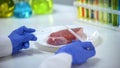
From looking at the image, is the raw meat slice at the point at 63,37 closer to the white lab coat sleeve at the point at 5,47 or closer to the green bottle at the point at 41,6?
the white lab coat sleeve at the point at 5,47

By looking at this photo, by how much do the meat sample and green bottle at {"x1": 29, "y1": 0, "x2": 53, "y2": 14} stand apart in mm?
404

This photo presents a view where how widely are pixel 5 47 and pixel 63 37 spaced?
0.54ft

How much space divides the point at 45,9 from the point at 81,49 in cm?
58

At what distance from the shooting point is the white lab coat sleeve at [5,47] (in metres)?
0.65

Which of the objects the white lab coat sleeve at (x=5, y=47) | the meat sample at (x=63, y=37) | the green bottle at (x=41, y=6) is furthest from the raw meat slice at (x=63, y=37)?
the green bottle at (x=41, y=6)

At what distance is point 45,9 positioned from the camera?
113 cm

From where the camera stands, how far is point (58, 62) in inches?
20.8

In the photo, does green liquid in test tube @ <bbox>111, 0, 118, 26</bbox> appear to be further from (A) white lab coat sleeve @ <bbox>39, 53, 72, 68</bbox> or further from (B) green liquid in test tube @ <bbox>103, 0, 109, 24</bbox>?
(A) white lab coat sleeve @ <bbox>39, 53, 72, 68</bbox>

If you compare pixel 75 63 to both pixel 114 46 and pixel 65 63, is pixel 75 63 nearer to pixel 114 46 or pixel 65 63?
pixel 65 63

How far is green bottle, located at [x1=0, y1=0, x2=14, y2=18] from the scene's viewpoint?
42.5 inches

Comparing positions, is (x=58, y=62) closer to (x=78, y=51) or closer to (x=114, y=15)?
(x=78, y=51)

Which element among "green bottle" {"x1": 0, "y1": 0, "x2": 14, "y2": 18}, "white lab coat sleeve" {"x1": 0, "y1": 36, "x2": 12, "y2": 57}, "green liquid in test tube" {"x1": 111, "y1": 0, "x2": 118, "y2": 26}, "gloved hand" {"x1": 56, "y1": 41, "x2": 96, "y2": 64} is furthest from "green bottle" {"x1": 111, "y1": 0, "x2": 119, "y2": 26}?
"green bottle" {"x1": 0, "y1": 0, "x2": 14, "y2": 18}

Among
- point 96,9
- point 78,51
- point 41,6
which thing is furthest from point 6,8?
point 78,51

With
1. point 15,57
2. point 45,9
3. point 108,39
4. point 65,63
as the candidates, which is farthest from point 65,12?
point 65,63
